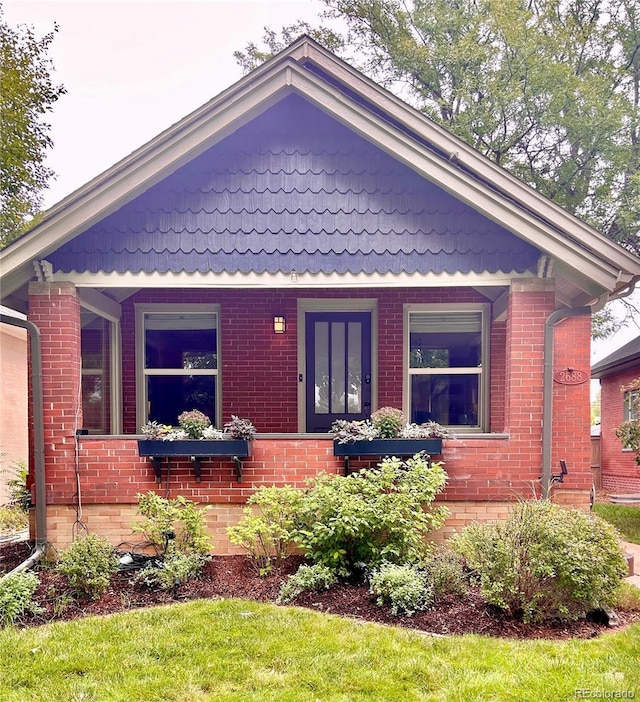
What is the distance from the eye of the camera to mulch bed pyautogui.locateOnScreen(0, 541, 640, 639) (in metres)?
3.71

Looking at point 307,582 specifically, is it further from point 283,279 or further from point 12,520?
point 12,520

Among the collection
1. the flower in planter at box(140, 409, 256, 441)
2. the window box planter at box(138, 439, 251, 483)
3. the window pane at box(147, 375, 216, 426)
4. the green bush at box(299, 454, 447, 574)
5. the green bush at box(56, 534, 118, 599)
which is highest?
the window pane at box(147, 375, 216, 426)

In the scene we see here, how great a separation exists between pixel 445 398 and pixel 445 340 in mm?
850

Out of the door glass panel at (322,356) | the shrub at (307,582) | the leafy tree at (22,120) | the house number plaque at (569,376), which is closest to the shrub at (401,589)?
the shrub at (307,582)

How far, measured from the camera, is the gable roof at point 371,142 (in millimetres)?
4898

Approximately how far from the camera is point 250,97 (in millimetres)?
5043

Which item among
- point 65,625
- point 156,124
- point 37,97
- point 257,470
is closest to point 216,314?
point 257,470

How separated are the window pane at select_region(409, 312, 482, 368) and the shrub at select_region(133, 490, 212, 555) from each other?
11.9 feet

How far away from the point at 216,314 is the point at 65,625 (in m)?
4.38

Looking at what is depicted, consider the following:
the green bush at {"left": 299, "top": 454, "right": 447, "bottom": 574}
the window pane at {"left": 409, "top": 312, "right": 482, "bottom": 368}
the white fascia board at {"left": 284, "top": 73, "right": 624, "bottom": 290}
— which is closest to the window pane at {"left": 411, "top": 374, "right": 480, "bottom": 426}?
the window pane at {"left": 409, "top": 312, "right": 482, "bottom": 368}

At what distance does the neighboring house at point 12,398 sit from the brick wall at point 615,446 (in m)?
16.2

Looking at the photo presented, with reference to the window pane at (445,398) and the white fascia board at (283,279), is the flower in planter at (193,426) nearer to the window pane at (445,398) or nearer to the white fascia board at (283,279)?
the white fascia board at (283,279)

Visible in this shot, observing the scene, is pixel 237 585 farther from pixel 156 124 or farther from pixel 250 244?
pixel 156 124

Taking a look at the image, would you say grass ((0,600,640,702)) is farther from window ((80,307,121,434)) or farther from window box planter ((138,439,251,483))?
window ((80,307,121,434))
